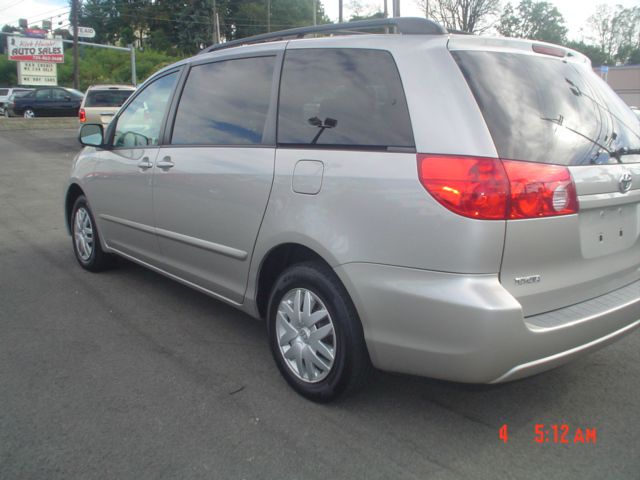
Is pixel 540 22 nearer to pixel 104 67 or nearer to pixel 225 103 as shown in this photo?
pixel 104 67

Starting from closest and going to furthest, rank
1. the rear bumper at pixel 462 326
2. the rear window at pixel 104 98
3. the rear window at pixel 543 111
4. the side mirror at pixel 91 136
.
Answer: the rear bumper at pixel 462 326 → the rear window at pixel 543 111 → the side mirror at pixel 91 136 → the rear window at pixel 104 98

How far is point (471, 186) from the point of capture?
241 cm

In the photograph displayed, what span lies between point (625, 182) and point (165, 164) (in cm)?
275

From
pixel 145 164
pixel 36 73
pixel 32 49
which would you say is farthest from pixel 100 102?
pixel 32 49

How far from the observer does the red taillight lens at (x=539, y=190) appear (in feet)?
7.90

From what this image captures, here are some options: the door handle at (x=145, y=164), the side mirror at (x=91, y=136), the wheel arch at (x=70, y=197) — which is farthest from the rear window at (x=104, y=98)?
the door handle at (x=145, y=164)

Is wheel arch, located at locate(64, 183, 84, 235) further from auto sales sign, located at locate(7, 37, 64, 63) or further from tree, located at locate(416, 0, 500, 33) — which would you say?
auto sales sign, located at locate(7, 37, 64, 63)

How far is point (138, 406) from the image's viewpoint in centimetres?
303

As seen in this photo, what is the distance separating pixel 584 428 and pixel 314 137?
1.89 meters

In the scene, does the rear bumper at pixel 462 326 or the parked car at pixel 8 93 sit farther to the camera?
the parked car at pixel 8 93

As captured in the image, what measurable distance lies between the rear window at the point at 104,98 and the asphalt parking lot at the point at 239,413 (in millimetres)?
14213

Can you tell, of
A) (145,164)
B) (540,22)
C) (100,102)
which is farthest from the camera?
(540,22)

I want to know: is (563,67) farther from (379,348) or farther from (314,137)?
(379,348)

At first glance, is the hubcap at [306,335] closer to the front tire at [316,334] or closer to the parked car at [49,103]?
the front tire at [316,334]
